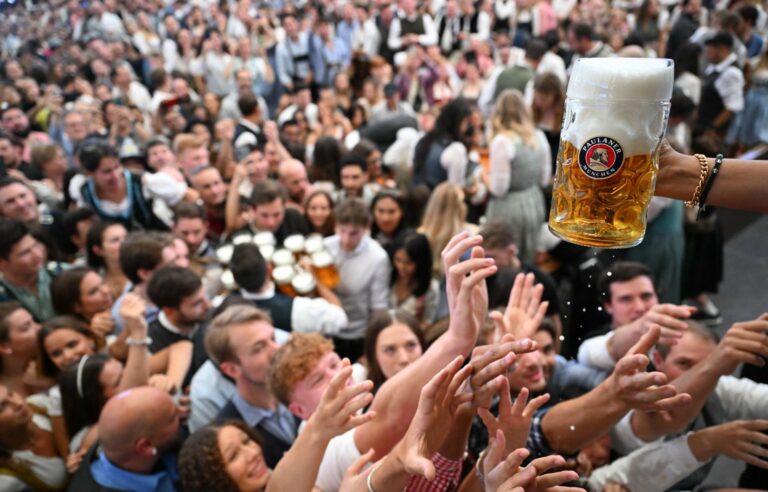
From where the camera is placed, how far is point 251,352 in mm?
2123

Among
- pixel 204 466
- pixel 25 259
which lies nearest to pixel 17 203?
pixel 25 259

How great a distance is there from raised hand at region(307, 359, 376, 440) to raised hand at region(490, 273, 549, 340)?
1.34 feet

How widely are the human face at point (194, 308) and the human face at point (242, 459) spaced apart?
2.92 ft

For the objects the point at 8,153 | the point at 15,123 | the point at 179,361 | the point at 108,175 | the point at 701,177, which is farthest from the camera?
the point at 15,123

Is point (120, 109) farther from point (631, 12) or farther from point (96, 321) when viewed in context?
point (631, 12)

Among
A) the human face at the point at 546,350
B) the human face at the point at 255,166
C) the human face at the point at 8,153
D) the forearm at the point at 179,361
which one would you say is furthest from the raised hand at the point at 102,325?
the human face at the point at 8,153

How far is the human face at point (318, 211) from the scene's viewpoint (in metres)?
3.51

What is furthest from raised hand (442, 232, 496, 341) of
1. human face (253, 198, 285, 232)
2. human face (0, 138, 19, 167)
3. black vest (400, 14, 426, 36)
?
black vest (400, 14, 426, 36)

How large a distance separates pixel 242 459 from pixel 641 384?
1094mm

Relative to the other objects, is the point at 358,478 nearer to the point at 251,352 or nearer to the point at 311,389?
the point at 311,389

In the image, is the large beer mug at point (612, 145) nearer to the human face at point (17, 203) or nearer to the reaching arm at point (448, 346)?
the reaching arm at point (448, 346)

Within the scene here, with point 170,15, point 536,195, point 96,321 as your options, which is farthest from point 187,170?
point 170,15

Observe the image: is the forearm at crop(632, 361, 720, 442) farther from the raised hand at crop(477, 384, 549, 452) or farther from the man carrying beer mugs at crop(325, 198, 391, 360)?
the man carrying beer mugs at crop(325, 198, 391, 360)

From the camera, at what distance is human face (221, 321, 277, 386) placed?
2.12 metres
